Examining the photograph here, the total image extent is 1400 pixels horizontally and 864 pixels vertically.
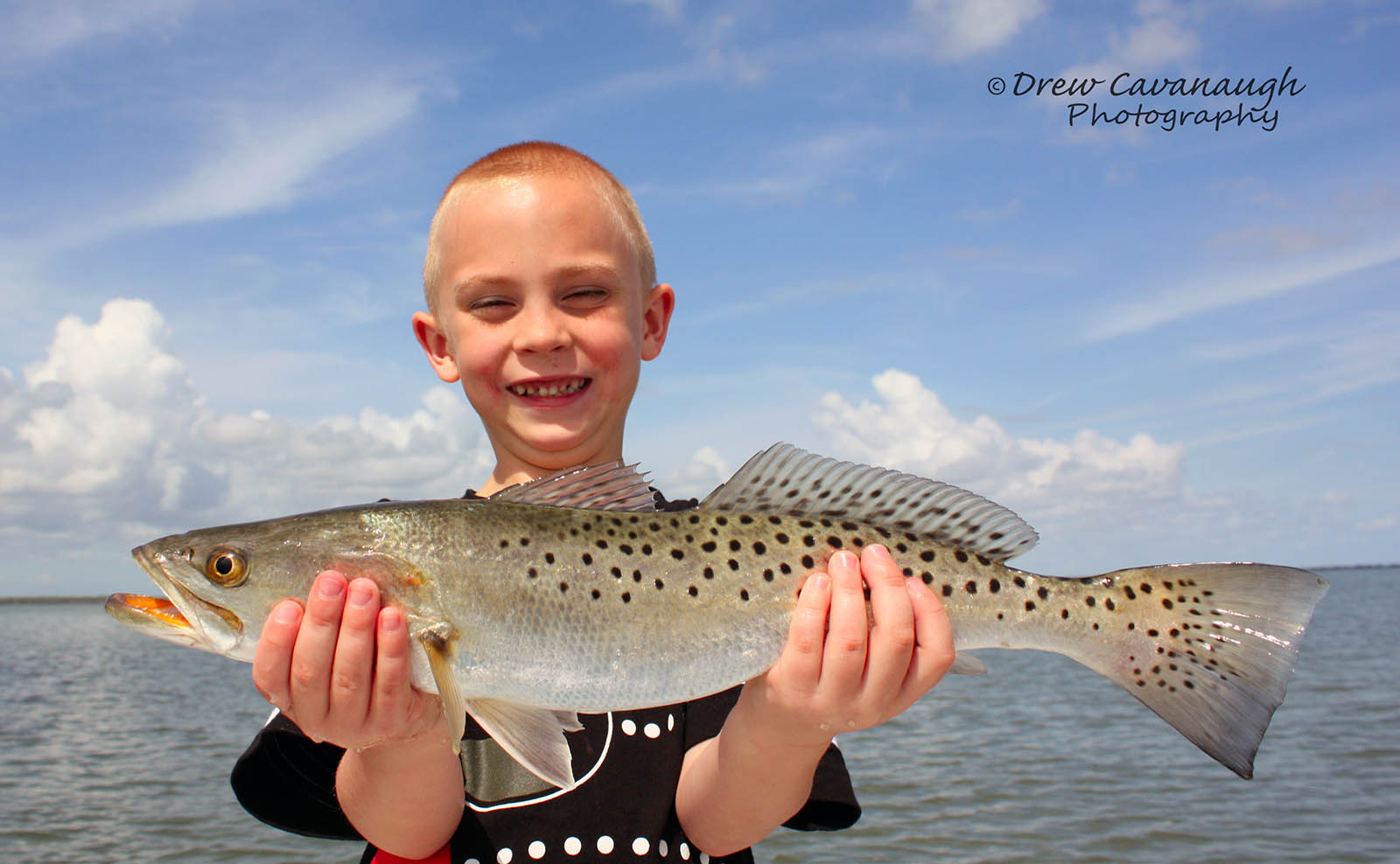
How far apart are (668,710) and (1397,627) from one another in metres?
57.5

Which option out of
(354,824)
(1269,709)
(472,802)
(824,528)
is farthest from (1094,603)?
(354,824)

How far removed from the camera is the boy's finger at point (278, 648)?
3.01m

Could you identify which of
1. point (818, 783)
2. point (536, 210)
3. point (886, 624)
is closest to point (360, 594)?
point (886, 624)

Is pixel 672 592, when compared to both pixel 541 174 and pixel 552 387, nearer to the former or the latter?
pixel 552 387

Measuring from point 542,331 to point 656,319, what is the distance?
0.98 metres

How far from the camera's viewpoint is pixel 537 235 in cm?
419

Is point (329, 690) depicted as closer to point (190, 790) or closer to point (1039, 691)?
point (190, 790)

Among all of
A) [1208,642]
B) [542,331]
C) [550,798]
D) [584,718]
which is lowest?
[550,798]

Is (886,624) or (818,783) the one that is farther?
(818,783)

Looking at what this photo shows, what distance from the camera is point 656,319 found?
16.3 ft

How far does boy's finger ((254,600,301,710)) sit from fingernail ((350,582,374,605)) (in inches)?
8.5

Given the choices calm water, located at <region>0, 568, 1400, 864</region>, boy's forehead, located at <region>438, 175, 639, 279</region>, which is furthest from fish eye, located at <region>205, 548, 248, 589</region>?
calm water, located at <region>0, 568, 1400, 864</region>

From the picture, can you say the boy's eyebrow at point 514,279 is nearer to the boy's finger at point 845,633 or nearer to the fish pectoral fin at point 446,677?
the fish pectoral fin at point 446,677

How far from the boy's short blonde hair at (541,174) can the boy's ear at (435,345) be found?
0.23 feet
